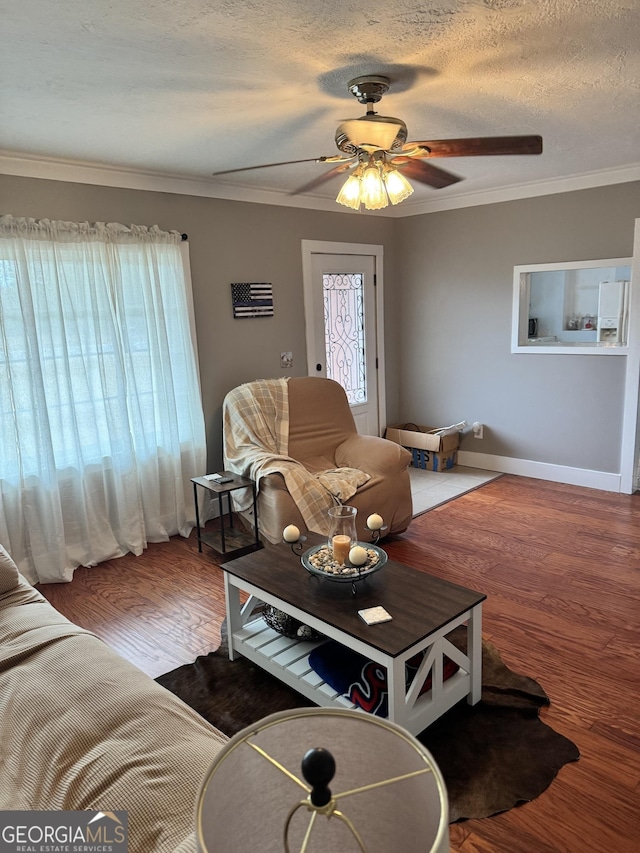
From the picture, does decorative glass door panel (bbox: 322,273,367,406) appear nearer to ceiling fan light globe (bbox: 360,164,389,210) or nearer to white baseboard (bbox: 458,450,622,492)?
white baseboard (bbox: 458,450,622,492)

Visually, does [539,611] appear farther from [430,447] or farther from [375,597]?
[430,447]

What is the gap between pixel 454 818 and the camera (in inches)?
69.9

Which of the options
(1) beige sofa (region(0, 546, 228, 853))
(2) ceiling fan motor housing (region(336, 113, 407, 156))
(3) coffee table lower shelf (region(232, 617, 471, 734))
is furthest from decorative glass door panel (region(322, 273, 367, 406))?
(1) beige sofa (region(0, 546, 228, 853))

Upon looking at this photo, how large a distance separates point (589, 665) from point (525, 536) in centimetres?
145

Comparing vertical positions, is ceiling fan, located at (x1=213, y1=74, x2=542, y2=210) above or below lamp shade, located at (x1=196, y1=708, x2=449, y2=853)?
above

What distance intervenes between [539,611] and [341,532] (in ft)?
4.24

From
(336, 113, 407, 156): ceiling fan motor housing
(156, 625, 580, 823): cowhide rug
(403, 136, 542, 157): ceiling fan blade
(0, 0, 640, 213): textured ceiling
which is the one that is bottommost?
(156, 625, 580, 823): cowhide rug

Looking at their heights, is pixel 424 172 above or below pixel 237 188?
below

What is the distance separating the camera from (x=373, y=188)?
2.45 meters

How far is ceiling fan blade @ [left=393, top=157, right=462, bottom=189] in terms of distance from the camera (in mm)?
2602

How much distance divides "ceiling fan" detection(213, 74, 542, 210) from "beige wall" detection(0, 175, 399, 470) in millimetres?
1764

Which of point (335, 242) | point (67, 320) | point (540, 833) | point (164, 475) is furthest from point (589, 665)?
point (335, 242)

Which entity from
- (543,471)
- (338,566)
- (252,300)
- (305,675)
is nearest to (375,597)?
(338,566)

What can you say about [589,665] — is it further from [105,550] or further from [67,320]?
[67,320]
